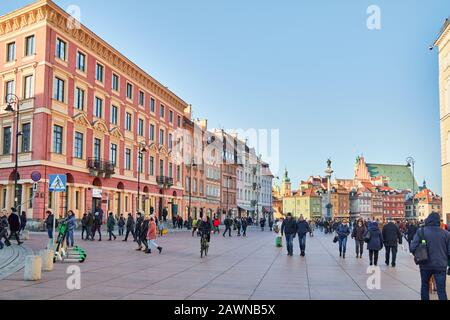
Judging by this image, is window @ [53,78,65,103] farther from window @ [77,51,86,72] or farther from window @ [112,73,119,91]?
window @ [112,73,119,91]

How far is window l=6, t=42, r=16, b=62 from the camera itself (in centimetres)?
3944

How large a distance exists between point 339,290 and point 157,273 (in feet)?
17.2

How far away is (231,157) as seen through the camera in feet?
311

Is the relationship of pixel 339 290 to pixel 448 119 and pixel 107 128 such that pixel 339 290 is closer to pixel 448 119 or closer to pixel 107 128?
pixel 107 128

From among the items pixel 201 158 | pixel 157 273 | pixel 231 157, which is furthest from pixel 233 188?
pixel 157 273

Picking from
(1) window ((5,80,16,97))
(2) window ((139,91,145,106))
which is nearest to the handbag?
(1) window ((5,80,16,97))

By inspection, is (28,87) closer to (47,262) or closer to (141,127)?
(141,127)

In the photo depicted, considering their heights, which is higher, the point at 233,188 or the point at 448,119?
the point at 448,119

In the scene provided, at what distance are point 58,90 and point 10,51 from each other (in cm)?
528

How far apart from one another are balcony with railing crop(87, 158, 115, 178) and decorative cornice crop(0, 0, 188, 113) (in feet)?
33.1

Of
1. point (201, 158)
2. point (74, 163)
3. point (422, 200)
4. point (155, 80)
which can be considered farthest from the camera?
point (422, 200)

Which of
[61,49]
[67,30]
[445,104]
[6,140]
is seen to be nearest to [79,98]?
[61,49]

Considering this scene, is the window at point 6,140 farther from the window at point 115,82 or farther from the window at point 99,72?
the window at point 115,82

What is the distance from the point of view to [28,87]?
1506 inches
